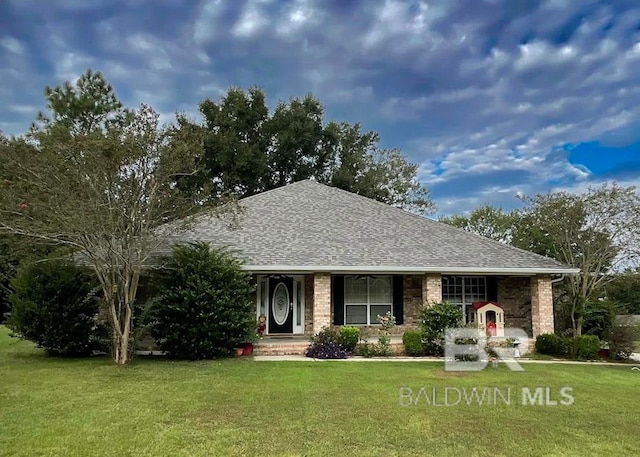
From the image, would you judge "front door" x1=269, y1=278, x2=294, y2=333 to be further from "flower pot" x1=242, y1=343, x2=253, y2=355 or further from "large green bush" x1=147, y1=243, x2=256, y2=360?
"large green bush" x1=147, y1=243, x2=256, y2=360

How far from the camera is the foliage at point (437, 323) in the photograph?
43.9ft

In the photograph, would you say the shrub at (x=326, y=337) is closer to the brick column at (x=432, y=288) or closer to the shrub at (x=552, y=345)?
the brick column at (x=432, y=288)

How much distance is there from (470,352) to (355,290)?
4.60 meters

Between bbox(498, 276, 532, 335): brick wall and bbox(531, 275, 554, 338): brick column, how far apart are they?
1.19 m

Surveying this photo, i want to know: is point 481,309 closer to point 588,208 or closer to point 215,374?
point 588,208

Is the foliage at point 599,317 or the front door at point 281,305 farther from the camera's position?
the front door at point 281,305

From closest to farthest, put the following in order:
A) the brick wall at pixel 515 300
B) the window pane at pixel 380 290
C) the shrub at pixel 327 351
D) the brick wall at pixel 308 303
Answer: the shrub at pixel 327 351, the brick wall at pixel 308 303, the window pane at pixel 380 290, the brick wall at pixel 515 300

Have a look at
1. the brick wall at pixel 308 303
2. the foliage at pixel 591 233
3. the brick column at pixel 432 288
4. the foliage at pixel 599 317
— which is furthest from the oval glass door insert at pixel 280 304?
the foliage at pixel 599 317

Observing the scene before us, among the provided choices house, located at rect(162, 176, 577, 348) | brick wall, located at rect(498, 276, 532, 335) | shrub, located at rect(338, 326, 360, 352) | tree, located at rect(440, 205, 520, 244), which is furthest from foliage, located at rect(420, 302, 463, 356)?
tree, located at rect(440, 205, 520, 244)

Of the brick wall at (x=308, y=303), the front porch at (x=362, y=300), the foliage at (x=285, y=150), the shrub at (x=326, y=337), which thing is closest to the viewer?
the shrub at (x=326, y=337)

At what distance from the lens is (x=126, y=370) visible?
10.4 meters

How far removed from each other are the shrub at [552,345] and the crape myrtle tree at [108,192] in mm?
10466

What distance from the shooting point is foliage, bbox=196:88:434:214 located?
29391 mm

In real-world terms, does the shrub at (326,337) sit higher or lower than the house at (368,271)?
lower
